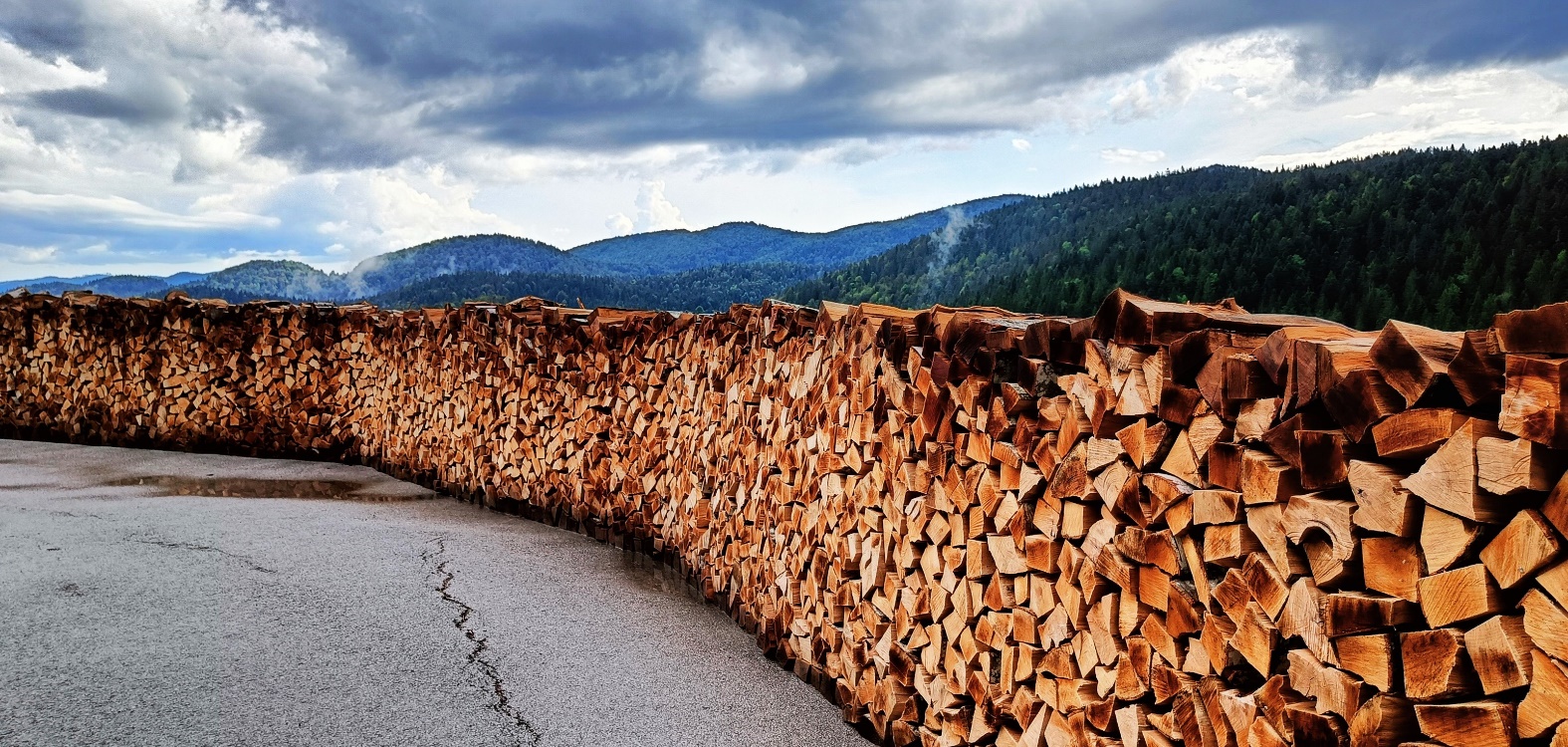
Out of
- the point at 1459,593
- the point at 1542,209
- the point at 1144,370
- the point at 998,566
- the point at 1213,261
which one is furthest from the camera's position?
the point at 1213,261

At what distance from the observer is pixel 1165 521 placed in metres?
2.24

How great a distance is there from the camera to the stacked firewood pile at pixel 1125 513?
59.4 inches

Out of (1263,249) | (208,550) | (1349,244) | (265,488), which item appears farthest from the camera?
(1263,249)

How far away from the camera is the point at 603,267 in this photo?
10794cm

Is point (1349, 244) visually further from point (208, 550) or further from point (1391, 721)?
point (1391, 721)

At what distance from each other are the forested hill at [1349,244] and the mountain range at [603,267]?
84.0ft

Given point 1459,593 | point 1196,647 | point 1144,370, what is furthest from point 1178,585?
point 1459,593

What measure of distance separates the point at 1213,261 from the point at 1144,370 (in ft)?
139

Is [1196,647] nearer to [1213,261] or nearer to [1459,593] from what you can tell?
[1459,593]

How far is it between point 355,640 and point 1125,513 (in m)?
3.64

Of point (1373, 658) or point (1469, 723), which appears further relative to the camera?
point (1373, 658)

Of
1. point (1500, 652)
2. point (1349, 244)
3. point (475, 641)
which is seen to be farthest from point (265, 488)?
point (1349, 244)

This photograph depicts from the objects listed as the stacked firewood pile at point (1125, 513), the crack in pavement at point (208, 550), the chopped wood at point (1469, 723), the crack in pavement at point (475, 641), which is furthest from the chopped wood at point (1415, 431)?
the crack in pavement at point (208, 550)

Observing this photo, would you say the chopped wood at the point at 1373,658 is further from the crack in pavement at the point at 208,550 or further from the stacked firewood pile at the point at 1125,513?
the crack in pavement at the point at 208,550
